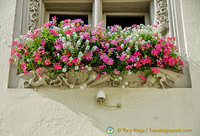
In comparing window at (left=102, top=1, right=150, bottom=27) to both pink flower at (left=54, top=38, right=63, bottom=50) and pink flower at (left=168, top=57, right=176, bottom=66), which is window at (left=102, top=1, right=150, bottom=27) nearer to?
pink flower at (left=168, top=57, right=176, bottom=66)

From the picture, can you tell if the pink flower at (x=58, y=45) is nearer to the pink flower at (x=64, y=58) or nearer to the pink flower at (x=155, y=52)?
the pink flower at (x=64, y=58)

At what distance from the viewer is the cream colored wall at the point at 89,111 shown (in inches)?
160

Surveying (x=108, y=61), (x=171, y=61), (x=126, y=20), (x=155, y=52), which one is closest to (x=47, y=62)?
(x=108, y=61)

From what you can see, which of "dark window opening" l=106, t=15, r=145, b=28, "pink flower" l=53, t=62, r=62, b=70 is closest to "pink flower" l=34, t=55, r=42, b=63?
"pink flower" l=53, t=62, r=62, b=70

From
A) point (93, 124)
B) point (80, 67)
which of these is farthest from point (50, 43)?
point (93, 124)

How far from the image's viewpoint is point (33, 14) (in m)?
4.89

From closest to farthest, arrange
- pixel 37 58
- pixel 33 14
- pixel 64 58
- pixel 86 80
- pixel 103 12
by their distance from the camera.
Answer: pixel 64 58, pixel 37 58, pixel 86 80, pixel 33 14, pixel 103 12

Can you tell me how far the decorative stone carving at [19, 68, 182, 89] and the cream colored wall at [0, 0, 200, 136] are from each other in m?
0.09

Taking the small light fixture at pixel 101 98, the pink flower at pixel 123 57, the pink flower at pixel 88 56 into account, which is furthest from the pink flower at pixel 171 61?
the pink flower at pixel 88 56

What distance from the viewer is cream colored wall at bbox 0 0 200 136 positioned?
4.07 meters

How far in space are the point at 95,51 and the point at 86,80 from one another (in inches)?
17.3

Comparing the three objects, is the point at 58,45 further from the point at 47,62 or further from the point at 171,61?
the point at 171,61

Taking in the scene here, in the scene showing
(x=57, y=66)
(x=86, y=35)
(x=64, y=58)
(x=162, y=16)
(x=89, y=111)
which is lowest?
(x=89, y=111)

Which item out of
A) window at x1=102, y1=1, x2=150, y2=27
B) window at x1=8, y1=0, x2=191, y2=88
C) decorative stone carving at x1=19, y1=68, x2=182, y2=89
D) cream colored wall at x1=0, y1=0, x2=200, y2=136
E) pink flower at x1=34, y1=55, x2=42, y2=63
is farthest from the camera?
window at x1=102, y1=1, x2=150, y2=27
